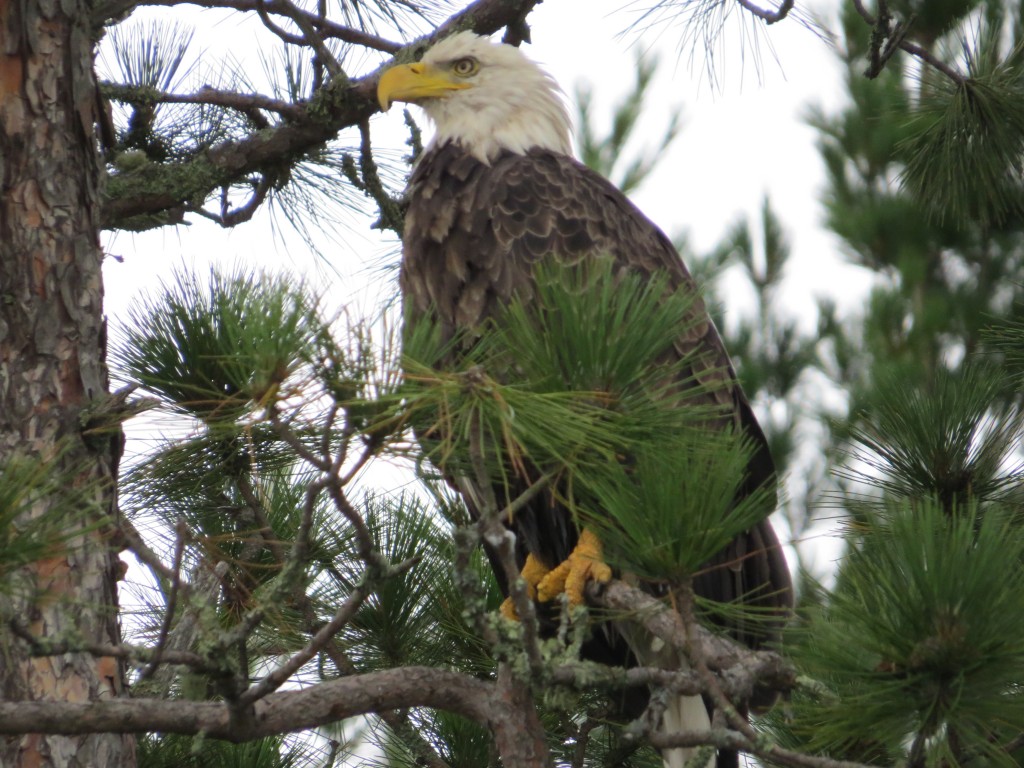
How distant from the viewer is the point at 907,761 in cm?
184

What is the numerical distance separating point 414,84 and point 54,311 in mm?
1603

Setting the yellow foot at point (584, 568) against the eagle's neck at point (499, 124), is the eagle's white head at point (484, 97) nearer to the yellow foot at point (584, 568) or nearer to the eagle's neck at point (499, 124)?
the eagle's neck at point (499, 124)

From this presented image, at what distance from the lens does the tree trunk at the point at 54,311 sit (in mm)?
2529

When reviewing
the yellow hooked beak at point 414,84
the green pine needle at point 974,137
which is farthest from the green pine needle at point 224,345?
the green pine needle at point 974,137

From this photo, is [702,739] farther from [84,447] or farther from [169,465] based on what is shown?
[84,447]

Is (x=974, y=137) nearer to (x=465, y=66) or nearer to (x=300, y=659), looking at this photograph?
(x=465, y=66)

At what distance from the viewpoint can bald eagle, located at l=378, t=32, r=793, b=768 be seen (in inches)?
135

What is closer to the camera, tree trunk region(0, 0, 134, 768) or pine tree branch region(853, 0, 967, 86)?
tree trunk region(0, 0, 134, 768)

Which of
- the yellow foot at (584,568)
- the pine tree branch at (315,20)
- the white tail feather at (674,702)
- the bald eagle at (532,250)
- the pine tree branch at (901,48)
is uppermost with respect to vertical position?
the pine tree branch at (315,20)

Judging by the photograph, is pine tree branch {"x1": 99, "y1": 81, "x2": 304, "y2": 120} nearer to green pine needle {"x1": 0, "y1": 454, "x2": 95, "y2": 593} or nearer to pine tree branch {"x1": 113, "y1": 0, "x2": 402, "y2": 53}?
pine tree branch {"x1": 113, "y1": 0, "x2": 402, "y2": 53}

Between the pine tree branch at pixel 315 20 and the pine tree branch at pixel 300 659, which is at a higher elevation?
the pine tree branch at pixel 315 20

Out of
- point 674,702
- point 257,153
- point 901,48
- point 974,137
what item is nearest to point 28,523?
point 257,153

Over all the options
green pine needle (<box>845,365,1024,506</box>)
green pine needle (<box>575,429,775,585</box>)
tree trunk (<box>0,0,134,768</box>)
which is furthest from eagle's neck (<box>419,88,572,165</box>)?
green pine needle (<box>575,429,775,585</box>)

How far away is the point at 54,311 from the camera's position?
2721mm
